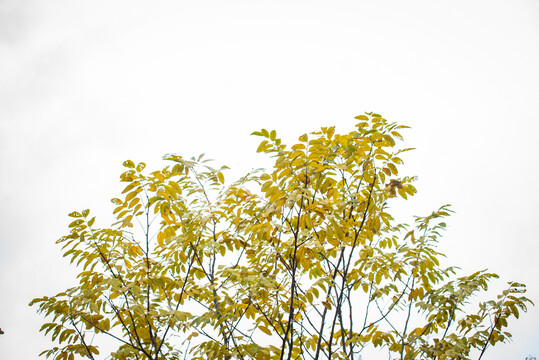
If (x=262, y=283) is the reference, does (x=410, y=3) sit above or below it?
above

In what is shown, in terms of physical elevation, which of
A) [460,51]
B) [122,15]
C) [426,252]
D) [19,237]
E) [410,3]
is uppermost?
[122,15]

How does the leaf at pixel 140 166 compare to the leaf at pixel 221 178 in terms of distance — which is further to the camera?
the leaf at pixel 221 178

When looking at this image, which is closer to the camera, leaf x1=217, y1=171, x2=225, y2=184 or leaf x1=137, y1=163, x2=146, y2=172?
leaf x1=137, y1=163, x2=146, y2=172

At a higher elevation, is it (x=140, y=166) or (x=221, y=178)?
(x=221, y=178)

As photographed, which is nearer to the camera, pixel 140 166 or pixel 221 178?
pixel 140 166

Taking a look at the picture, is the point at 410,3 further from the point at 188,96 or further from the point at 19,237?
the point at 19,237

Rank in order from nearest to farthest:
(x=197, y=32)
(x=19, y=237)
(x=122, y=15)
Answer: (x=19, y=237)
(x=122, y=15)
(x=197, y=32)

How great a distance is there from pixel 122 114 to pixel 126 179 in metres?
10.7

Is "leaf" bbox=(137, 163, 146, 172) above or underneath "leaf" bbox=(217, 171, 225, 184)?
underneath

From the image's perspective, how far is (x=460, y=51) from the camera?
976 cm

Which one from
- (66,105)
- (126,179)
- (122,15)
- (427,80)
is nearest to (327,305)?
(126,179)

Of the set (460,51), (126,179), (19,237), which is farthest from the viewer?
(460,51)

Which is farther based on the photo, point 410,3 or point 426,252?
point 410,3

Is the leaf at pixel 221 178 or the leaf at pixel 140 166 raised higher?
the leaf at pixel 221 178
